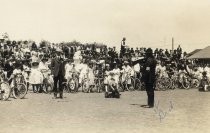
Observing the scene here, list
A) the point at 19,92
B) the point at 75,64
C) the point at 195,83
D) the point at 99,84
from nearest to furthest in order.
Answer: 1. the point at 19,92
2. the point at 99,84
3. the point at 75,64
4. the point at 195,83

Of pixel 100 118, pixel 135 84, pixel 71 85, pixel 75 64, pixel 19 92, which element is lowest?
pixel 100 118

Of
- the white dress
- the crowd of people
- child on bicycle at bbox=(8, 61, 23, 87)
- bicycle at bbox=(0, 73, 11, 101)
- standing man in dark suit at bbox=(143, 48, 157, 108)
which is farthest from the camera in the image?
the white dress

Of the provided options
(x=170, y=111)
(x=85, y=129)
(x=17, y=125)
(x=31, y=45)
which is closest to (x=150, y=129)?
(x=85, y=129)

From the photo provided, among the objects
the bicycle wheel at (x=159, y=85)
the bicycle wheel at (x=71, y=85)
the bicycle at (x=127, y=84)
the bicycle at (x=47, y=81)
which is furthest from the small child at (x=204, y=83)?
the bicycle at (x=47, y=81)

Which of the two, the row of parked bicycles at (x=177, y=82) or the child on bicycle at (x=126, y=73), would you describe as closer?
the child on bicycle at (x=126, y=73)

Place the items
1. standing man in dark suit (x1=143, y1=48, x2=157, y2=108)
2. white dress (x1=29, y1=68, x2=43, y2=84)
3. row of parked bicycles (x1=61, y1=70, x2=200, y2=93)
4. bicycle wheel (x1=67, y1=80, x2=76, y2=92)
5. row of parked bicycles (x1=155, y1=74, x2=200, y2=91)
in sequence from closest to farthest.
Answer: standing man in dark suit (x1=143, y1=48, x2=157, y2=108) → white dress (x1=29, y1=68, x2=43, y2=84) → bicycle wheel (x1=67, y1=80, x2=76, y2=92) → row of parked bicycles (x1=61, y1=70, x2=200, y2=93) → row of parked bicycles (x1=155, y1=74, x2=200, y2=91)

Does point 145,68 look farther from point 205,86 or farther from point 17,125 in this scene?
point 205,86

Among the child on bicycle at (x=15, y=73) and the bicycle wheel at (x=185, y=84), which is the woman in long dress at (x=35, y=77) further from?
the bicycle wheel at (x=185, y=84)

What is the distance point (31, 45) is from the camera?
33.6 meters

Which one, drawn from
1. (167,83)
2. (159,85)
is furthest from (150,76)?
(167,83)

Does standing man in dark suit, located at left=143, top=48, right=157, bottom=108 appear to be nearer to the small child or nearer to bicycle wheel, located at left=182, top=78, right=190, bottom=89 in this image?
the small child

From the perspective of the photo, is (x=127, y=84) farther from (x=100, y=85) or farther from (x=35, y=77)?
(x=35, y=77)

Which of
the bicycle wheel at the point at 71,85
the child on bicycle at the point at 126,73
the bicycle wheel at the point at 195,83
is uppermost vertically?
the child on bicycle at the point at 126,73

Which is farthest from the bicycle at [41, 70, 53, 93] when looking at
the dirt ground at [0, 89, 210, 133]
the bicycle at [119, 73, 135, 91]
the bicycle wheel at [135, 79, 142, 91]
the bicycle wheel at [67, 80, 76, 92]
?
the dirt ground at [0, 89, 210, 133]
